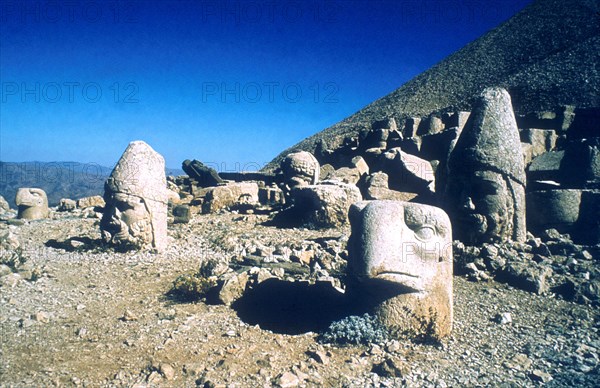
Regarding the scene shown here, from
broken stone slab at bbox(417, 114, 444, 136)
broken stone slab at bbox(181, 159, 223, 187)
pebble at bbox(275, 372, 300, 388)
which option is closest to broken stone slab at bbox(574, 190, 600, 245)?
pebble at bbox(275, 372, 300, 388)

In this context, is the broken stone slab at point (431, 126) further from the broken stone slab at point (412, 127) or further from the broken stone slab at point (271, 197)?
the broken stone slab at point (271, 197)

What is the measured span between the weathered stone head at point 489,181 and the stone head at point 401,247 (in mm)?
3318

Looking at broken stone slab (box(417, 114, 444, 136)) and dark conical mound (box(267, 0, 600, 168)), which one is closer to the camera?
broken stone slab (box(417, 114, 444, 136))

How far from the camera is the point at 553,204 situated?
802 centimetres

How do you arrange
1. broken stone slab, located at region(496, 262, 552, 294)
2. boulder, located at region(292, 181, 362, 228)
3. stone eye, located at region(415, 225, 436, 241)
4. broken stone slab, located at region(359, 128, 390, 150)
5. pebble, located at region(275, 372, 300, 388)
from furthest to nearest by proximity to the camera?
broken stone slab, located at region(359, 128, 390, 150) < boulder, located at region(292, 181, 362, 228) < broken stone slab, located at region(496, 262, 552, 294) < stone eye, located at region(415, 225, 436, 241) < pebble, located at region(275, 372, 300, 388)

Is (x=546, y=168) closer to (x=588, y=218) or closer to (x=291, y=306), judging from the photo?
(x=588, y=218)

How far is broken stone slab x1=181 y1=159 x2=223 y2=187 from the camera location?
1664cm

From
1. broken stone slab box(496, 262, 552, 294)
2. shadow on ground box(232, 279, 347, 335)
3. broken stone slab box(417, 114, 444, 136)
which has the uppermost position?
broken stone slab box(417, 114, 444, 136)

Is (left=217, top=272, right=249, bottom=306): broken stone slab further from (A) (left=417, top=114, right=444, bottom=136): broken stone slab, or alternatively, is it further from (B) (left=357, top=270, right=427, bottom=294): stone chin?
(A) (left=417, top=114, right=444, bottom=136): broken stone slab

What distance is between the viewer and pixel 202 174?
668 inches

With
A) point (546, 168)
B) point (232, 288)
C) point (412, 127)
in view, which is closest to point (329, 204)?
point (232, 288)

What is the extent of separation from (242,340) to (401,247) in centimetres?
207

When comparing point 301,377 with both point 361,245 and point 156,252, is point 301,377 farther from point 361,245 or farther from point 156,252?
point 156,252

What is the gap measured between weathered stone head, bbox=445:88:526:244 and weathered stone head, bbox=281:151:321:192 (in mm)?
5918
